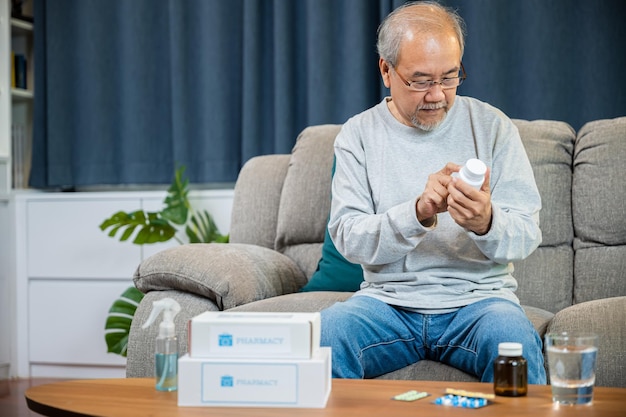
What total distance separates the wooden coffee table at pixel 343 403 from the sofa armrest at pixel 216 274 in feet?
2.22

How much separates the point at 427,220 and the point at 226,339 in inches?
26.1

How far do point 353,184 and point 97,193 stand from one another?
6.53ft

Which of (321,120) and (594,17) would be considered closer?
(594,17)

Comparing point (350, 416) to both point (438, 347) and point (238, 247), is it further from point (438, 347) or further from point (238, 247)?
point (238, 247)

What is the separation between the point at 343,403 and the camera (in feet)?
4.05

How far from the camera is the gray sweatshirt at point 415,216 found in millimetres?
1797

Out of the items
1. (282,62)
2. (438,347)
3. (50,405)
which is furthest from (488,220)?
(282,62)

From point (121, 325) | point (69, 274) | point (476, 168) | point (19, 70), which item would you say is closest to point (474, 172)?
point (476, 168)

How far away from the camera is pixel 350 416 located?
1.15m

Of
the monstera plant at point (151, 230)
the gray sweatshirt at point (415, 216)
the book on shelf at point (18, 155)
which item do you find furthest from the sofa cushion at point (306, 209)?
the book on shelf at point (18, 155)

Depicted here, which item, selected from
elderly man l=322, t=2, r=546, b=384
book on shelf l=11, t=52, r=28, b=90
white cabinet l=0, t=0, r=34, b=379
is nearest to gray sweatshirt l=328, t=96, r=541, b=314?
elderly man l=322, t=2, r=546, b=384

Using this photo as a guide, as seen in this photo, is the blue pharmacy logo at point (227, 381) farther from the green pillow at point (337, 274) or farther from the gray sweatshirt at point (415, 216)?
the green pillow at point (337, 274)

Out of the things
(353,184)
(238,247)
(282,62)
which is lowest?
(238,247)

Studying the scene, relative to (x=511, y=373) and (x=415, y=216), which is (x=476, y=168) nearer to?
(x=415, y=216)
